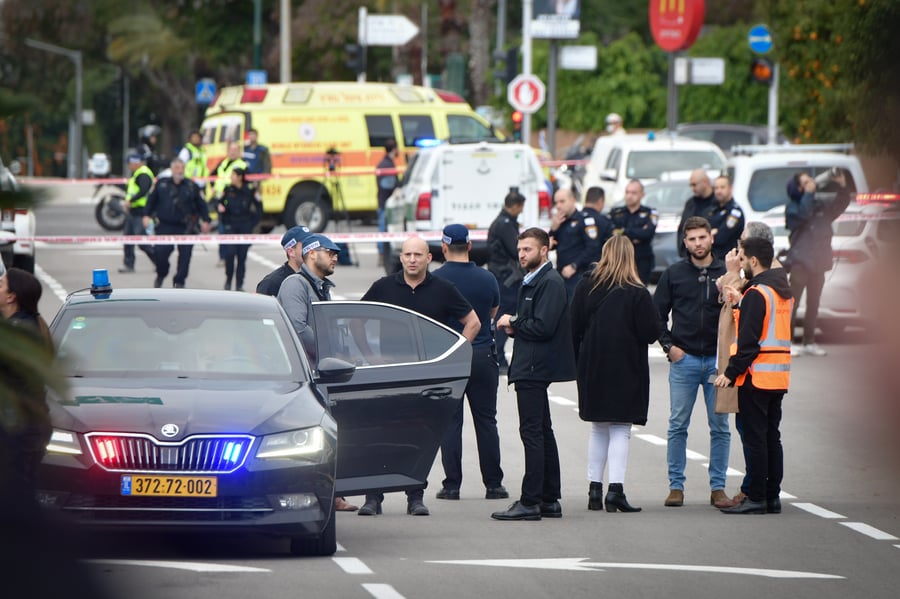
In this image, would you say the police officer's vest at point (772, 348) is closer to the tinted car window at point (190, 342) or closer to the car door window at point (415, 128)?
the tinted car window at point (190, 342)

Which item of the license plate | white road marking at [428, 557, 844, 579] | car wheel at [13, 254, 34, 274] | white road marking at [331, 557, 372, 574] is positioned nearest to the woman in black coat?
white road marking at [428, 557, 844, 579]

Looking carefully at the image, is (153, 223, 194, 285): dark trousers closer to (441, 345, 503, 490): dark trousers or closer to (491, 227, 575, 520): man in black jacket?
(441, 345, 503, 490): dark trousers

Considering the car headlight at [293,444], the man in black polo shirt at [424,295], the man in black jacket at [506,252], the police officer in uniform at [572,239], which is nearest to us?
the car headlight at [293,444]

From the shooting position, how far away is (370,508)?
10195mm

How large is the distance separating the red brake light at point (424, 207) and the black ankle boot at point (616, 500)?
14.5 meters

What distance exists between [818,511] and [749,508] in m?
0.43

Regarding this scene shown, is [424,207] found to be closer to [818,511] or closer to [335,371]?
[818,511]

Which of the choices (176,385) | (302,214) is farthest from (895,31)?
(302,214)

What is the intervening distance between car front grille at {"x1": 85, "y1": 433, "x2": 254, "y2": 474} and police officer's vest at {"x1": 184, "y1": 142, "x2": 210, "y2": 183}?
23347mm

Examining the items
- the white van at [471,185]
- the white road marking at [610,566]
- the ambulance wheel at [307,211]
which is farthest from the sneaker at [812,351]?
the ambulance wheel at [307,211]

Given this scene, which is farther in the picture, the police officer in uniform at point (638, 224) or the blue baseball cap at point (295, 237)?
the police officer in uniform at point (638, 224)

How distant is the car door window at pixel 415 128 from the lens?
3250 cm

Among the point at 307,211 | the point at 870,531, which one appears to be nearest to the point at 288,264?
the point at 870,531

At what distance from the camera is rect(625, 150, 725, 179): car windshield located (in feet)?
94.8
